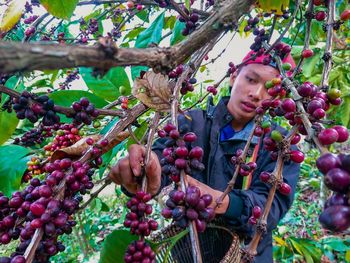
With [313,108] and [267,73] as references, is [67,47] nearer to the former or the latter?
[313,108]

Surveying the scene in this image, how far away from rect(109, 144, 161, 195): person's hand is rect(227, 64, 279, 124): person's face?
68 cm

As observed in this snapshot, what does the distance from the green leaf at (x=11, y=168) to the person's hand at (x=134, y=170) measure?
8.6 inches

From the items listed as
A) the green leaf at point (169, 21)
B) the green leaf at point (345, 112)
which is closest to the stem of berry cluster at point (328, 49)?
the green leaf at point (169, 21)

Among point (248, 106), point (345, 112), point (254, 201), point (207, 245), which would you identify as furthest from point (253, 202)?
point (345, 112)

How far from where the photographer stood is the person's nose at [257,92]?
1.36 metres

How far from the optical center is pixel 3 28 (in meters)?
0.70

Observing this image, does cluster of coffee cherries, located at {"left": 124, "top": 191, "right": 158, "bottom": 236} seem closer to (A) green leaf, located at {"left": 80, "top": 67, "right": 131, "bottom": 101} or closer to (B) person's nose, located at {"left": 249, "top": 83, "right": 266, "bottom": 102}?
(A) green leaf, located at {"left": 80, "top": 67, "right": 131, "bottom": 101}

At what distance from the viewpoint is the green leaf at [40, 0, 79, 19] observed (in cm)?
68

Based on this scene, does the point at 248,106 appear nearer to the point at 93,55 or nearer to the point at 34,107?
the point at 34,107

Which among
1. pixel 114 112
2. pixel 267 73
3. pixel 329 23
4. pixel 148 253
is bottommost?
pixel 148 253

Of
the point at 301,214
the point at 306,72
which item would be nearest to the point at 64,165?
the point at 306,72

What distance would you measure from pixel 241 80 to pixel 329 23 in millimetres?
806

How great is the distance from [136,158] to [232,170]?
0.80 m

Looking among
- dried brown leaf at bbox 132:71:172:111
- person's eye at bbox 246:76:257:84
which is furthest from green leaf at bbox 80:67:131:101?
person's eye at bbox 246:76:257:84
